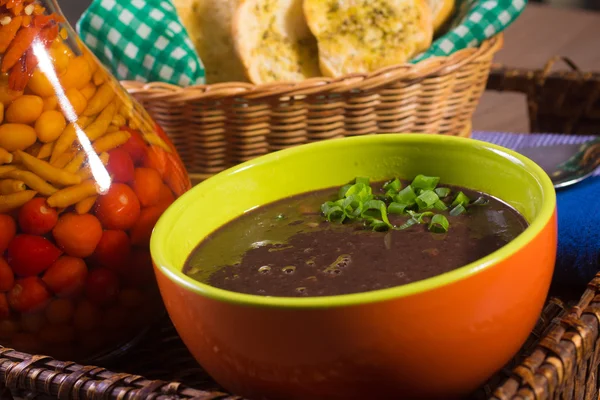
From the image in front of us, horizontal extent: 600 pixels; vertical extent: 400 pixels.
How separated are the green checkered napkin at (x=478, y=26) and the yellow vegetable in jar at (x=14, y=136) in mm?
527

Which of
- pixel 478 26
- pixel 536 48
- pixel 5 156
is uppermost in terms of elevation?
pixel 5 156

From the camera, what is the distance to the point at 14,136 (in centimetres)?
64

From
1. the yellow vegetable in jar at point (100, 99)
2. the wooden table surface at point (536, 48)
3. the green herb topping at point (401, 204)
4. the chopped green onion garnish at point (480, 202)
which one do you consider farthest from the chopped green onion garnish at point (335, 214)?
the wooden table surface at point (536, 48)

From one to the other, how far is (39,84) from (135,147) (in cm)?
10

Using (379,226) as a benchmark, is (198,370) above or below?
below

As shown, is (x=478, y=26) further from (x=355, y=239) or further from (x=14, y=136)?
(x=14, y=136)

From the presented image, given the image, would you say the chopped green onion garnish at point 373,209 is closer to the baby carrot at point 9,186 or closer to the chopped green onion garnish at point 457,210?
the chopped green onion garnish at point 457,210

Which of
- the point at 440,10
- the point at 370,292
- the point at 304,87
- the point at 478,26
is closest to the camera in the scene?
the point at 370,292

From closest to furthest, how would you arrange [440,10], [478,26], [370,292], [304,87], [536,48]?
[370,292] < [304,87] < [478,26] < [440,10] < [536,48]

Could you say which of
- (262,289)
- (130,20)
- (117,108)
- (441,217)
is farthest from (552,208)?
(130,20)

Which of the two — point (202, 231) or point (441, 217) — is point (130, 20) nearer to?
point (202, 231)

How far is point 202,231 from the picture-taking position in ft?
2.20

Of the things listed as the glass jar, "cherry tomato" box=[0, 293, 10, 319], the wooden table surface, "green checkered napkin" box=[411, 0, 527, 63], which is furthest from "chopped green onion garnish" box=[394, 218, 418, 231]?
the wooden table surface

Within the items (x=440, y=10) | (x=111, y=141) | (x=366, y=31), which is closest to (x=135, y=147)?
(x=111, y=141)
